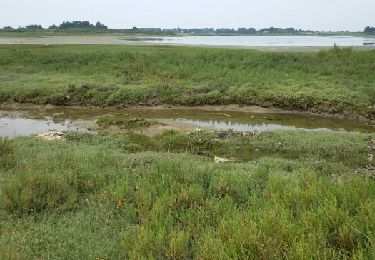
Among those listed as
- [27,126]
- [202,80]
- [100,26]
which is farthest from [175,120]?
[100,26]

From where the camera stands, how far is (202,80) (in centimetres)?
2831

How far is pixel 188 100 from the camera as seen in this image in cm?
2534

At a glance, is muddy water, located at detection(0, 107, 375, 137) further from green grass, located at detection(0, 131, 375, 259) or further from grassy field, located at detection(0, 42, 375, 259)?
green grass, located at detection(0, 131, 375, 259)

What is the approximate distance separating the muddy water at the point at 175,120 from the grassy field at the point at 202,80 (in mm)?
1186

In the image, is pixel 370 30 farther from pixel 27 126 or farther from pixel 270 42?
pixel 27 126

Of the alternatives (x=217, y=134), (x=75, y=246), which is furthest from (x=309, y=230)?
(x=217, y=134)

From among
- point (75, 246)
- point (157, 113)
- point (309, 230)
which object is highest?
point (309, 230)

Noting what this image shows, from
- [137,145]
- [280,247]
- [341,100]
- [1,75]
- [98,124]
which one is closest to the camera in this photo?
[280,247]

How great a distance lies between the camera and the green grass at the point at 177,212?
515 centimetres

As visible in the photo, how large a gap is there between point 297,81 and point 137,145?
1522 cm

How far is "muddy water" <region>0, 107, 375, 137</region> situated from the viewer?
2005cm

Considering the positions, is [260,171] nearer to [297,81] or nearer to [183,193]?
[183,193]

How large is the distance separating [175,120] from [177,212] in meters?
15.5

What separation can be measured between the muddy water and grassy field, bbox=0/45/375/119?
1186 millimetres
